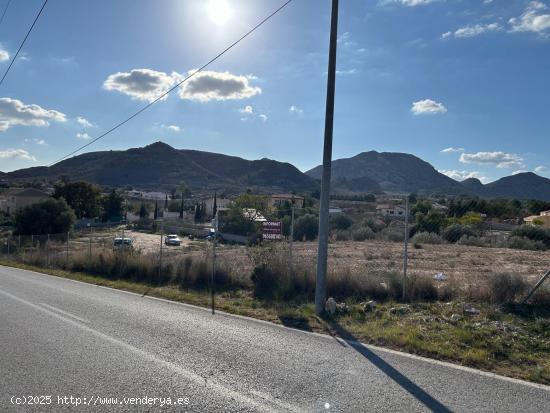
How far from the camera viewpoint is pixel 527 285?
9617 mm

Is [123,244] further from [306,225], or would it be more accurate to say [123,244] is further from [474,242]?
[474,242]

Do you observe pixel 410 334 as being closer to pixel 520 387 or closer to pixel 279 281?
pixel 520 387

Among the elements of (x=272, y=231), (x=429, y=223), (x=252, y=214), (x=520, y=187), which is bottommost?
(x=429, y=223)

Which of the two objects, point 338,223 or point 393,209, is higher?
point 393,209

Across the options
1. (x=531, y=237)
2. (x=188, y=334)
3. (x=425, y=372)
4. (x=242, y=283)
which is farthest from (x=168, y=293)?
(x=531, y=237)

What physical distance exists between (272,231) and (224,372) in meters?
6.56

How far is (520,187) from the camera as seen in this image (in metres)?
182

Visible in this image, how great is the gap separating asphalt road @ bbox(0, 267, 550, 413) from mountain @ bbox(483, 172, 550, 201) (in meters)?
179

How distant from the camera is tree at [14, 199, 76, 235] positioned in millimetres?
50031

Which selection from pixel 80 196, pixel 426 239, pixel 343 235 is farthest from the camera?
pixel 80 196

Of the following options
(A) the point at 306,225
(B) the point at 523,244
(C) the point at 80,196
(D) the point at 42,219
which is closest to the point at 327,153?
(A) the point at 306,225

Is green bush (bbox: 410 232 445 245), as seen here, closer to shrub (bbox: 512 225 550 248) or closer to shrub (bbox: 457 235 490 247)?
shrub (bbox: 457 235 490 247)

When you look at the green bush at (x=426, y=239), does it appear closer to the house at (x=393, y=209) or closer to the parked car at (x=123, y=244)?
the house at (x=393, y=209)

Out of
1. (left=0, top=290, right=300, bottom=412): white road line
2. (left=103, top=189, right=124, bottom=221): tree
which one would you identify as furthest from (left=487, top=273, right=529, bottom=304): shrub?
(left=103, top=189, right=124, bottom=221): tree
